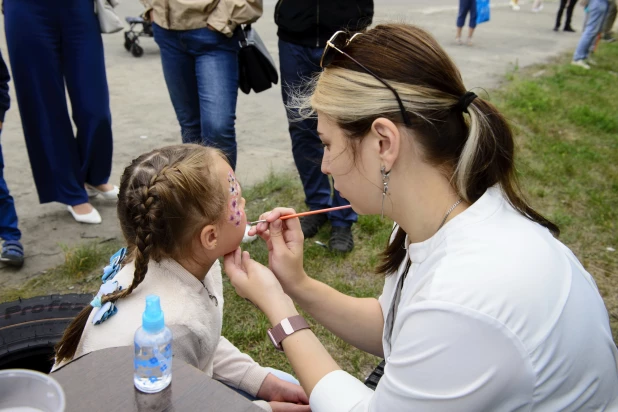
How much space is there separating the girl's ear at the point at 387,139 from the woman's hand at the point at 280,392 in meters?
0.86

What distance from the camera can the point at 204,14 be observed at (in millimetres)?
2939

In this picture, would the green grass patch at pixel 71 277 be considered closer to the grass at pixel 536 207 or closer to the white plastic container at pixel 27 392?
the grass at pixel 536 207

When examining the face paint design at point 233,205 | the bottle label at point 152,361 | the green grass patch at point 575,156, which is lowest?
the green grass patch at point 575,156

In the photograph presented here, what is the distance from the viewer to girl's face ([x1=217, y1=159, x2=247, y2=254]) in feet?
5.49

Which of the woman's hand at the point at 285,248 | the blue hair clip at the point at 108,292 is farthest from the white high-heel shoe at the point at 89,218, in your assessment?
the woman's hand at the point at 285,248

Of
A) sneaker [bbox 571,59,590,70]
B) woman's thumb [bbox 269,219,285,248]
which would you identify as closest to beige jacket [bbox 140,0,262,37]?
woman's thumb [bbox 269,219,285,248]

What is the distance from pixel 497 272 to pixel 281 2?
91.2 inches

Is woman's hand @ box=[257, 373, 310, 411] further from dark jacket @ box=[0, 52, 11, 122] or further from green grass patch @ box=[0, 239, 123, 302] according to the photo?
dark jacket @ box=[0, 52, 11, 122]

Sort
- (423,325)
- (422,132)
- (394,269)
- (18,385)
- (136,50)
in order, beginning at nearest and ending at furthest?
(18,385) < (423,325) < (422,132) < (394,269) < (136,50)

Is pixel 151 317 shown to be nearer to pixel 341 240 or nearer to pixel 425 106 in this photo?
pixel 425 106

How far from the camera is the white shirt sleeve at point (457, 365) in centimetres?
112

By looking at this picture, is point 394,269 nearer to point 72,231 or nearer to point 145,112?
point 72,231

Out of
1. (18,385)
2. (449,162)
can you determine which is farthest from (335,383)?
(18,385)

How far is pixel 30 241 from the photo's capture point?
10.5 ft
